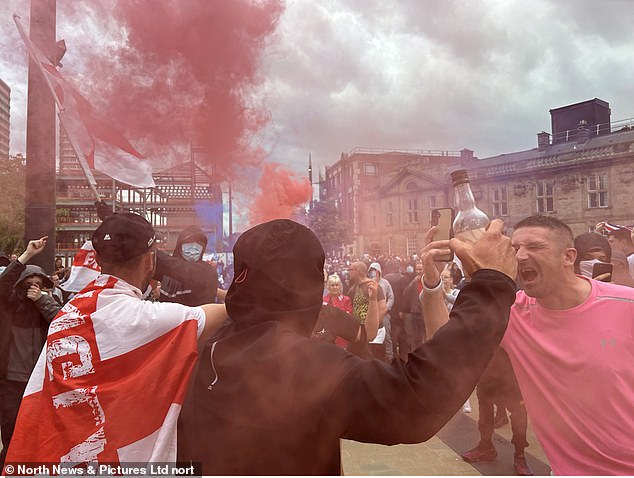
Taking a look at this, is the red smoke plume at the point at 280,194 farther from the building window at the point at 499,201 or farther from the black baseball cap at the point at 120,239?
the building window at the point at 499,201

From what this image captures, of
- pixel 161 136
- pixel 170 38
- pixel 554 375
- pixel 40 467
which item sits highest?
pixel 170 38

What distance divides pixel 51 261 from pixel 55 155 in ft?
3.07

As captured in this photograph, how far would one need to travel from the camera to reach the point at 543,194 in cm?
284

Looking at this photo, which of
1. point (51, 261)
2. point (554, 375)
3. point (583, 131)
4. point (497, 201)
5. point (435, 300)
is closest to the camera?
point (435, 300)

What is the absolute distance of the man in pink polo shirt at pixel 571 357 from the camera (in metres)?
1.46

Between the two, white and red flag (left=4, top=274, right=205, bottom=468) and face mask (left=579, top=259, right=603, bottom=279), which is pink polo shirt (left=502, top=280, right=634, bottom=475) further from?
face mask (left=579, top=259, right=603, bottom=279)

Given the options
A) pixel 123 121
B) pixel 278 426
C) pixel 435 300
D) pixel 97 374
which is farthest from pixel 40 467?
pixel 123 121

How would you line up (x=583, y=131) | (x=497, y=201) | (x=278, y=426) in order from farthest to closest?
(x=497, y=201) → (x=583, y=131) → (x=278, y=426)

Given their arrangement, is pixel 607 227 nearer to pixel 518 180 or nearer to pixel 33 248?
pixel 518 180

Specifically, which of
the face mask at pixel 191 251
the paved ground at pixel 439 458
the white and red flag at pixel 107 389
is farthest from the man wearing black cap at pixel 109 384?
the paved ground at pixel 439 458

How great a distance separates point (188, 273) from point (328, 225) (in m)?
0.96

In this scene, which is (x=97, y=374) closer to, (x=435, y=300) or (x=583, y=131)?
(x=435, y=300)

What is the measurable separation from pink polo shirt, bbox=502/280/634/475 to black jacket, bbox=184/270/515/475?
2.34ft

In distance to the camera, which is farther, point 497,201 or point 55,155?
point 55,155
